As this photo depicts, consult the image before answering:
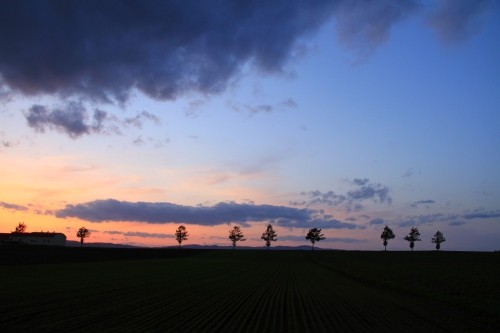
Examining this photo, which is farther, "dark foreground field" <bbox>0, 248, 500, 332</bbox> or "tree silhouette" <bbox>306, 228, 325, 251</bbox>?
"tree silhouette" <bbox>306, 228, 325, 251</bbox>

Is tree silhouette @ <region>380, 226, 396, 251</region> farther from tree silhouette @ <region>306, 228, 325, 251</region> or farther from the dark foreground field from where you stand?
the dark foreground field

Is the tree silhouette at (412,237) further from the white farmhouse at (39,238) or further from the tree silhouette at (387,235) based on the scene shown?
the white farmhouse at (39,238)

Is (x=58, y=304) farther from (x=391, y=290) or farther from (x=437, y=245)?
(x=437, y=245)

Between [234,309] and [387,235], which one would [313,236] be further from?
[234,309]

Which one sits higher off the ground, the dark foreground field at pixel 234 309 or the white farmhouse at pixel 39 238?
the white farmhouse at pixel 39 238

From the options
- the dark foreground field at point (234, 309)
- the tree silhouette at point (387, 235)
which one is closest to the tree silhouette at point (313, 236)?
the tree silhouette at point (387, 235)

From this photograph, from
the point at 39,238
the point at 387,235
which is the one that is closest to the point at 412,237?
the point at 387,235

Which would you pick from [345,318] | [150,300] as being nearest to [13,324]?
[150,300]

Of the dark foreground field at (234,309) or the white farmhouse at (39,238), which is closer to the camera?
the dark foreground field at (234,309)

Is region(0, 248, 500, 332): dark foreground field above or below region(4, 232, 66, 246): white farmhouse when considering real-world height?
below

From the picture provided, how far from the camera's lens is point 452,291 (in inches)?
1192

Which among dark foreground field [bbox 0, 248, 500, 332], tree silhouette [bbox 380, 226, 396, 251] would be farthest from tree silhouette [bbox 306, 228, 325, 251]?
dark foreground field [bbox 0, 248, 500, 332]

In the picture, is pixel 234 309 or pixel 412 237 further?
pixel 412 237

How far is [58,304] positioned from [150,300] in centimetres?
463
